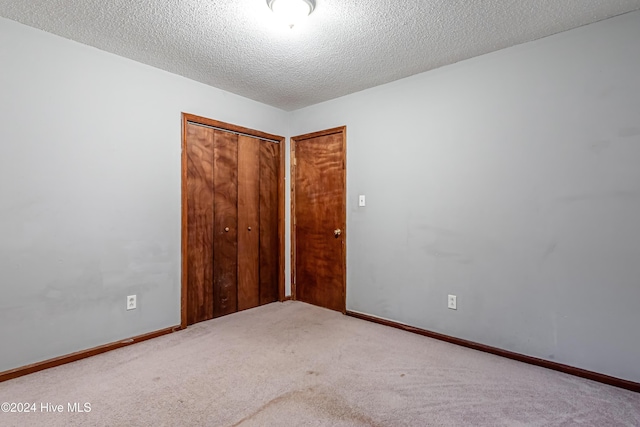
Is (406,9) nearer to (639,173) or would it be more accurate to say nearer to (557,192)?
(557,192)

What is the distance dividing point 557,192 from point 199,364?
2822 millimetres

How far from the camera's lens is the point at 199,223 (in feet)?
10.4

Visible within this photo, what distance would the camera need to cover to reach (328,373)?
2.16 meters

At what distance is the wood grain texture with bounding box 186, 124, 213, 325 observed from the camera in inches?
122

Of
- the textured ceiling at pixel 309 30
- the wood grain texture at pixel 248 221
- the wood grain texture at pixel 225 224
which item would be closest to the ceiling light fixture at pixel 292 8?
the textured ceiling at pixel 309 30

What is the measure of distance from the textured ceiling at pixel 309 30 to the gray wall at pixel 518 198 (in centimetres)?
27

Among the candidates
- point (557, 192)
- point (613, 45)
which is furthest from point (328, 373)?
point (613, 45)

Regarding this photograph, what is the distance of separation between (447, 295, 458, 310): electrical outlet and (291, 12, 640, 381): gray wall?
44 mm

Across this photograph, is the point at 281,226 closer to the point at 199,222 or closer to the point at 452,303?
the point at 199,222

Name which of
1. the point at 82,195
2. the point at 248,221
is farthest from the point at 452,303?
the point at 82,195

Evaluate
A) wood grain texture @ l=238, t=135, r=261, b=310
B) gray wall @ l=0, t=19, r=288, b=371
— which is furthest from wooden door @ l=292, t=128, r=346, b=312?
gray wall @ l=0, t=19, r=288, b=371

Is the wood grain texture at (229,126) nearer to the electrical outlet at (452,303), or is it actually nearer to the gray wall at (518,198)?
the gray wall at (518,198)

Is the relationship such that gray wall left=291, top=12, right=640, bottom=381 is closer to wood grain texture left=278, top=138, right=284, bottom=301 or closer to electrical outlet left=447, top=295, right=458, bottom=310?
electrical outlet left=447, top=295, right=458, bottom=310

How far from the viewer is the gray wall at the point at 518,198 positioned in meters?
2.04
